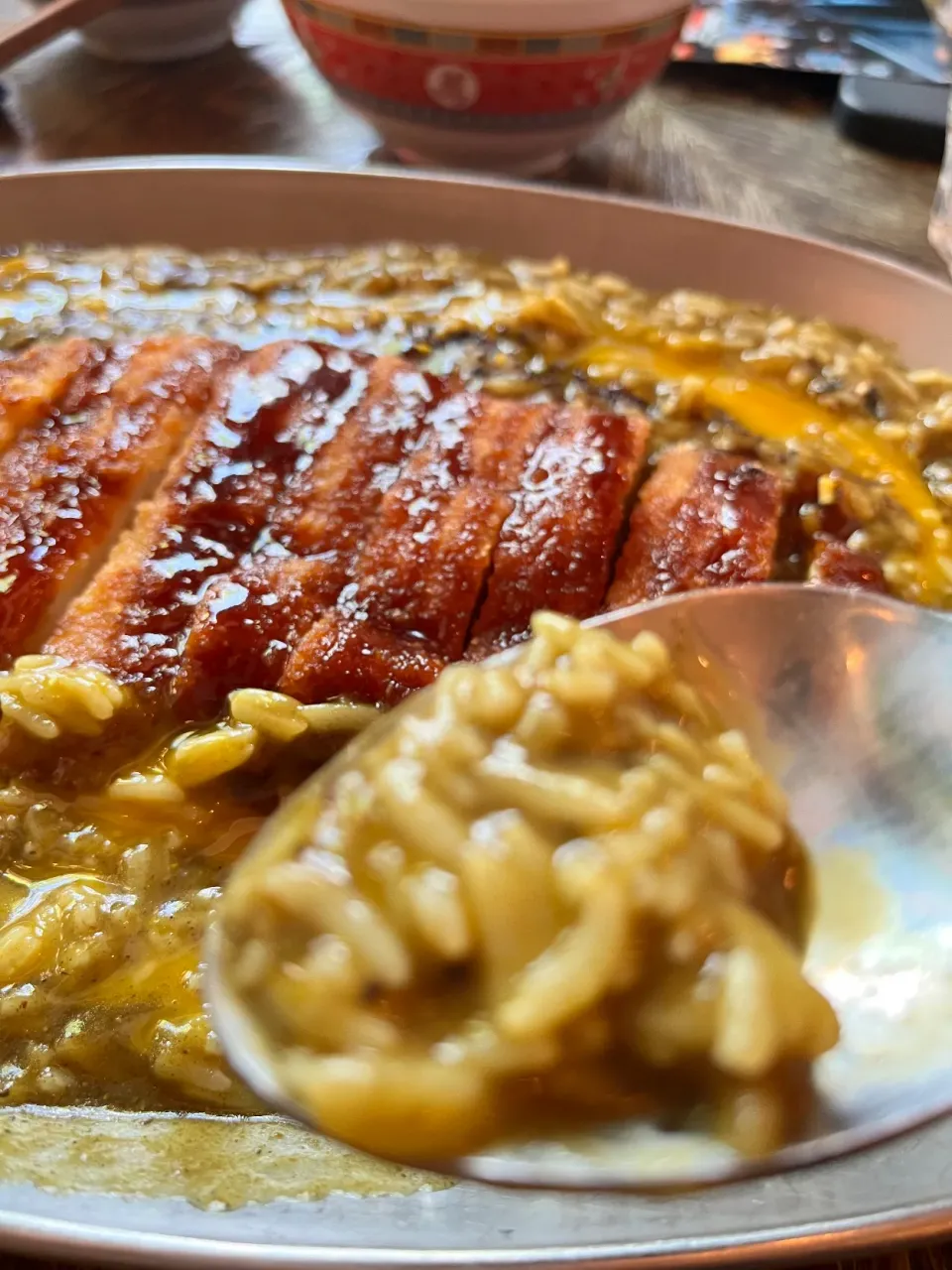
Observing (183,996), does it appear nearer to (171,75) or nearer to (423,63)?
(423,63)

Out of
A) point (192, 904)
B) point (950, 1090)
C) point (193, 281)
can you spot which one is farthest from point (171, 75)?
point (950, 1090)

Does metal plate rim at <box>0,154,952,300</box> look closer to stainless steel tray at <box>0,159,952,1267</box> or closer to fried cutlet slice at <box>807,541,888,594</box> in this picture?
stainless steel tray at <box>0,159,952,1267</box>

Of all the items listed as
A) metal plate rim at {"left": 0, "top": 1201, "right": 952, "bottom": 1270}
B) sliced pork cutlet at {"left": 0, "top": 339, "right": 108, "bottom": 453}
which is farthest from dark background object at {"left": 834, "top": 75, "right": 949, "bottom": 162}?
metal plate rim at {"left": 0, "top": 1201, "right": 952, "bottom": 1270}

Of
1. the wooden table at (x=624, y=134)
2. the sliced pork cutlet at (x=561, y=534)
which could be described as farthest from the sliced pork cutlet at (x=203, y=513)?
the wooden table at (x=624, y=134)

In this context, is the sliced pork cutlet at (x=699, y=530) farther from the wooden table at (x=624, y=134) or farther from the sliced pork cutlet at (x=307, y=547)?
the wooden table at (x=624, y=134)

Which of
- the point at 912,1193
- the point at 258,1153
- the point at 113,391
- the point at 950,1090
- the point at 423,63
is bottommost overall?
the point at 258,1153

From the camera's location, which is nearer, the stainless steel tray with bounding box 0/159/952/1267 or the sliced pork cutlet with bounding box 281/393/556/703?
the stainless steel tray with bounding box 0/159/952/1267

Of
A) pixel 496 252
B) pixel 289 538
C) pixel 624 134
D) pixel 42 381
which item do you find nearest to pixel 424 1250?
pixel 289 538
